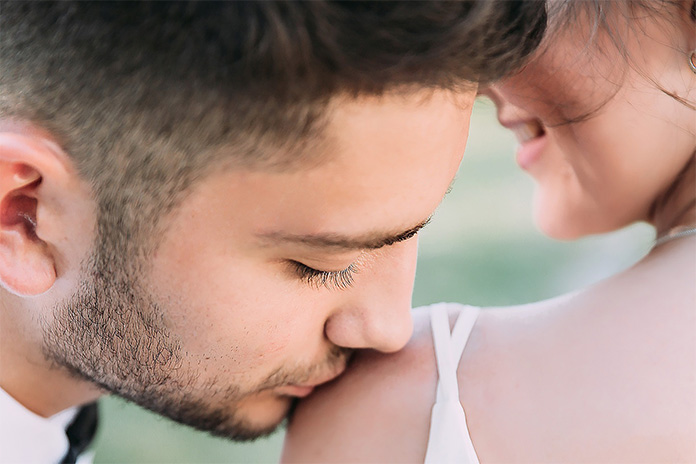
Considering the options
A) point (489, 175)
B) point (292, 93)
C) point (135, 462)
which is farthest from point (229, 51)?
point (489, 175)

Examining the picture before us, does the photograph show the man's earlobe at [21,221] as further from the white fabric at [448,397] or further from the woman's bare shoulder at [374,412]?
the white fabric at [448,397]

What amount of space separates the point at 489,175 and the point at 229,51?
395cm

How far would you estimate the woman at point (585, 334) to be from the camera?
102cm

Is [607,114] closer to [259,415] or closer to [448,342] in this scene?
[448,342]

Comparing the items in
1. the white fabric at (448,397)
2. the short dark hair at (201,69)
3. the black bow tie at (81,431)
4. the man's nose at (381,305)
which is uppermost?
the short dark hair at (201,69)

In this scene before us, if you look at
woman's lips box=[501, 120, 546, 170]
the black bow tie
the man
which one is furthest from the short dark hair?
the black bow tie

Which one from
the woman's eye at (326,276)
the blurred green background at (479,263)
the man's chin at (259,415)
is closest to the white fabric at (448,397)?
the woman's eye at (326,276)

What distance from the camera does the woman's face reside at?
117 centimetres

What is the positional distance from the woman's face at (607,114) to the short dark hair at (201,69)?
128 mm

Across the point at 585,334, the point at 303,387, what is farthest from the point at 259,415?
the point at 585,334

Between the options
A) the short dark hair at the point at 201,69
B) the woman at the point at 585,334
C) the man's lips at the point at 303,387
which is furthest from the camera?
the man's lips at the point at 303,387

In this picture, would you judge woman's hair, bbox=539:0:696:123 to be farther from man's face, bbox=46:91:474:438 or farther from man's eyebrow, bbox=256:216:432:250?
man's eyebrow, bbox=256:216:432:250

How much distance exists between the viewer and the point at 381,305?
1.19m

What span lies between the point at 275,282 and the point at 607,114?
2.03 feet
